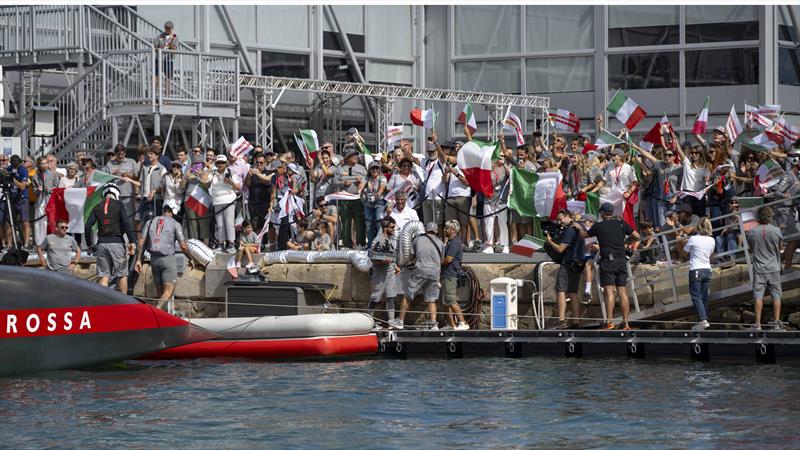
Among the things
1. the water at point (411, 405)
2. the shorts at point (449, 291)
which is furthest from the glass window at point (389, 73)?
the water at point (411, 405)

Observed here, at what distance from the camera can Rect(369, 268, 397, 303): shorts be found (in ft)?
72.4

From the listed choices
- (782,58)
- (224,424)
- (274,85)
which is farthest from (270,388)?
(782,58)

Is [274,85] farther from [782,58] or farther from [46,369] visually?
[46,369]

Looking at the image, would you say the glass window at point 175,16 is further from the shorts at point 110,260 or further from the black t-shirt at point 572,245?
the black t-shirt at point 572,245

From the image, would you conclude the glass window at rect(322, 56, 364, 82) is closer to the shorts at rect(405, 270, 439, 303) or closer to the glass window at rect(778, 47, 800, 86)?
the glass window at rect(778, 47, 800, 86)

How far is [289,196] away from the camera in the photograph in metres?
23.3

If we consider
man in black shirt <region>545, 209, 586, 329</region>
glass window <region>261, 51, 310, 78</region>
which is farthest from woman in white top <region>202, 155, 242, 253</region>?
glass window <region>261, 51, 310, 78</region>

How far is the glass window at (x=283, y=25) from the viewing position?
35.3m

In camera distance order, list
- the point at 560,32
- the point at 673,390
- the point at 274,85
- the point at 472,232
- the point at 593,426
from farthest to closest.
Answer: the point at 560,32
the point at 274,85
the point at 472,232
the point at 673,390
the point at 593,426

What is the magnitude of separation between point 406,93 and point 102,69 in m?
8.43

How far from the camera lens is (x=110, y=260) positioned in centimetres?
2328

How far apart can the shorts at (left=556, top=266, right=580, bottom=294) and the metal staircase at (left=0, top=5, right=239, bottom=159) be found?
9.87 metres

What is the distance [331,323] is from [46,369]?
153 inches

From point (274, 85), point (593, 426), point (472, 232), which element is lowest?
point (593, 426)
